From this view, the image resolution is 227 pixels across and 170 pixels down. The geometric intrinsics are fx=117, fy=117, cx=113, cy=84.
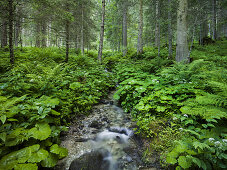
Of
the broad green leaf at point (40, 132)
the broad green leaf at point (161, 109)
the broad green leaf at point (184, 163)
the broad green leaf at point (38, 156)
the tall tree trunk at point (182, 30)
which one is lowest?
the broad green leaf at point (38, 156)

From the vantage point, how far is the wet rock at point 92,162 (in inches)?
97.8

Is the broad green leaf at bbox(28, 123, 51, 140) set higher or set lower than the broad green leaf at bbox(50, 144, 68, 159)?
higher

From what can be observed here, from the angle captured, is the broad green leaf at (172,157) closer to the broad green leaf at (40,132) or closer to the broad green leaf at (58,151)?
the broad green leaf at (58,151)

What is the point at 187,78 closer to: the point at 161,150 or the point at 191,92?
the point at 191,92

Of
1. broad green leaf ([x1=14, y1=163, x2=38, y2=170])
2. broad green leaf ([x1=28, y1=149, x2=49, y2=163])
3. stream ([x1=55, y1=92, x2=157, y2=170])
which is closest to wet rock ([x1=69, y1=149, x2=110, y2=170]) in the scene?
stream ([x1=55, y1=92, x2=157, y2=170])

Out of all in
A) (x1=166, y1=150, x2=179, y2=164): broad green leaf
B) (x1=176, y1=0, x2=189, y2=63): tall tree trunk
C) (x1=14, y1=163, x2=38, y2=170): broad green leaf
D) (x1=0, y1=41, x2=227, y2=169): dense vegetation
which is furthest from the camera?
(x1=176, y1=0, x2=189, y2=63): tall tree trunk

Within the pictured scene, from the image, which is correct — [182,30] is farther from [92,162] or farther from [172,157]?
[92,162]

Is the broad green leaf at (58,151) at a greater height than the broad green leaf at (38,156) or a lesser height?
lesser

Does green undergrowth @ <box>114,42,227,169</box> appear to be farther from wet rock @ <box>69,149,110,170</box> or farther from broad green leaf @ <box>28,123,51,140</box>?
broad green leaf @ <box>28,123,51,140</box>

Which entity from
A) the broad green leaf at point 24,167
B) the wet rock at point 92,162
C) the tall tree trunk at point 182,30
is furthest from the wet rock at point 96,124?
the tall tree trunk at point 182,30

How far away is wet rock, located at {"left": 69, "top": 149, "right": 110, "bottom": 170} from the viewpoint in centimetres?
248

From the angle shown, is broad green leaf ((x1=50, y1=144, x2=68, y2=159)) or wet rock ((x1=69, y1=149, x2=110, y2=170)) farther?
wet rock ((x1=69, y1=149, x2=110, y2=170))

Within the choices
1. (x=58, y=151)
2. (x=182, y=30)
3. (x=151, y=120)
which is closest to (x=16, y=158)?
(x=58, y=151)

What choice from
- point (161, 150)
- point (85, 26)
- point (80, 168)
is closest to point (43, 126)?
point (80, 168)
